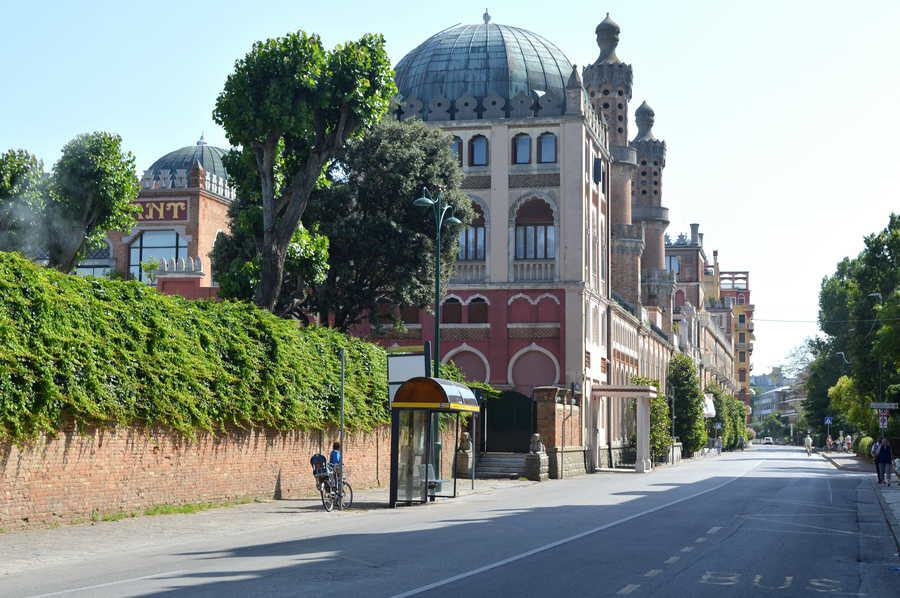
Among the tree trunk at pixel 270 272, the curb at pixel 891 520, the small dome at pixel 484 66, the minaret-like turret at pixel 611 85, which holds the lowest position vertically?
the curb at pixel 891 520

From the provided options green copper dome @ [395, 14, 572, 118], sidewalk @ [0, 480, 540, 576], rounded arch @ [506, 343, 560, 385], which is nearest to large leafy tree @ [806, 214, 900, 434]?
rounded arch @ [506, 343, 560, 385]

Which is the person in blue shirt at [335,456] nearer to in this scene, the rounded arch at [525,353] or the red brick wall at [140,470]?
the red brick wall at [140,470]

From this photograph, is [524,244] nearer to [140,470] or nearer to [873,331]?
[873,331]

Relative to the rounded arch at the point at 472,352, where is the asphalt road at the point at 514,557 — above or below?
below

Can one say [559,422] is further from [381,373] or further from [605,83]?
[605,83]

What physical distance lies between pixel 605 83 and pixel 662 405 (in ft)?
82.8

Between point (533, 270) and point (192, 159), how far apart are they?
25919 millimetres

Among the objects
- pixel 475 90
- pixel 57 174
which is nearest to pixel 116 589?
pixel 57 174

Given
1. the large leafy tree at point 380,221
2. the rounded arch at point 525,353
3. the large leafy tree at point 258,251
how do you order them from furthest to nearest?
the rounded arch at point 525,353
the large leafy tree at point 380,221
the large leafy tree at point 258,251

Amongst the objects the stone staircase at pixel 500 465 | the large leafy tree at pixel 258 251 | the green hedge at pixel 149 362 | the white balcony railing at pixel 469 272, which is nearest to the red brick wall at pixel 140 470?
the green hedge at pixel 149 362

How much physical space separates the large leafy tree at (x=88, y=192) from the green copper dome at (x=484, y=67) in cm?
2505

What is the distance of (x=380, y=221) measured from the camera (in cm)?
4406

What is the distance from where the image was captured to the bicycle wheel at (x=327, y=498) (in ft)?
85.1

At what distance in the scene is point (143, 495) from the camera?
23.1 meters
